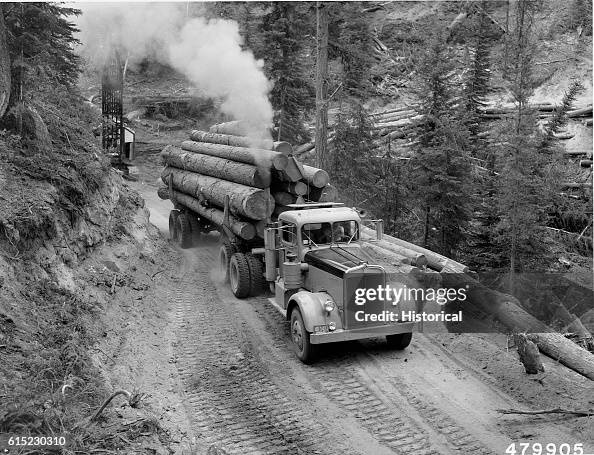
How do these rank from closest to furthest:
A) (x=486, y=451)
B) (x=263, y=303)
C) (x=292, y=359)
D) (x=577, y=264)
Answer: (x=486, y=451) < (x=292, y=359) < (x=263, y=303) < (x=577, y=264)

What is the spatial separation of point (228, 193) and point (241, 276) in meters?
2.48

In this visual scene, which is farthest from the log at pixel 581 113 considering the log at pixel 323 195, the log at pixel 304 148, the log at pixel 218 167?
the log at pixel 218 167

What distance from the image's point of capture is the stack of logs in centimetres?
1382

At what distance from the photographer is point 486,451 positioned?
24.4ft

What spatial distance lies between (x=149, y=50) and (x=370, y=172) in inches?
357

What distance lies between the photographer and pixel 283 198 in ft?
46.8

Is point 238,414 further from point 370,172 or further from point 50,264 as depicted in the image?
point 370,172

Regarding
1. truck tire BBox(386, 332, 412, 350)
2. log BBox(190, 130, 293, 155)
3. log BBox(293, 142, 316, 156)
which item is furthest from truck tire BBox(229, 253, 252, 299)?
log BBox(293, 142, 316, 156)

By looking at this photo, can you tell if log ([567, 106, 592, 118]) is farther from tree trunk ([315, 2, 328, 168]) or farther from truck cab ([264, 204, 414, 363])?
truck cab ([264, 204, 414, 363])

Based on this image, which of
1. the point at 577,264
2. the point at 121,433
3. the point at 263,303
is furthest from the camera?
the point at 577,264

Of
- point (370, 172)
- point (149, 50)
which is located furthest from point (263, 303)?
point (149, 50)

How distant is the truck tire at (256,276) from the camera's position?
13.5 m

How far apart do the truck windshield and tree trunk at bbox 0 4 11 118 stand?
6.85m

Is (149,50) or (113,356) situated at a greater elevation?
(149,50)
